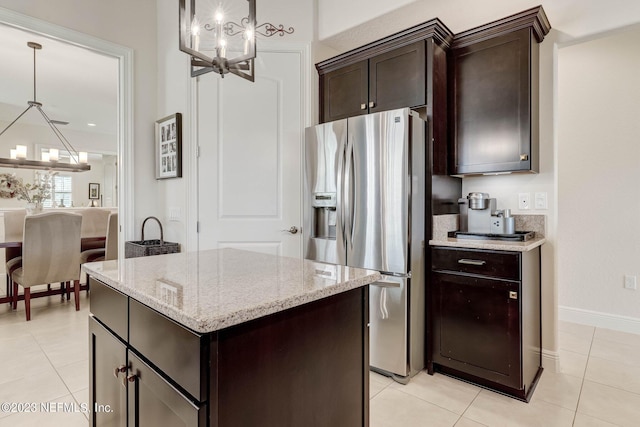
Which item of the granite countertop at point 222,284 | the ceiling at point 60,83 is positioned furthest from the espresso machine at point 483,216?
the ceiling at point 60,83

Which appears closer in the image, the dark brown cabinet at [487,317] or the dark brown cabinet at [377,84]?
the dark brown cabinet at [487,317]

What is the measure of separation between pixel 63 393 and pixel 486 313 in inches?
102

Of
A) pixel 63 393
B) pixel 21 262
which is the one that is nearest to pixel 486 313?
pixel 63 393

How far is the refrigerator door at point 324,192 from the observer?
255 centimetres

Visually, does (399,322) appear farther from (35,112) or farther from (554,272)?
(35,112)

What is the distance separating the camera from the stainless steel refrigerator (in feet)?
7.34

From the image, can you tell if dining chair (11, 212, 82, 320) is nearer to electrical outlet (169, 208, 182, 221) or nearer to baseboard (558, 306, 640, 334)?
electrical outlet (169, 208, 182, 221)

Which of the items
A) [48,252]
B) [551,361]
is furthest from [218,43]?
[48,252]

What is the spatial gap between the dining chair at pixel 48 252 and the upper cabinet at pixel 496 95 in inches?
149

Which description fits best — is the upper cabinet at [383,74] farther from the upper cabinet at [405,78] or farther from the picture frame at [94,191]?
the picture frame at [94,191]

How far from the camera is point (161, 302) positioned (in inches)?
36.7

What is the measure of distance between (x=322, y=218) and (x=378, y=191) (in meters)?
0.61

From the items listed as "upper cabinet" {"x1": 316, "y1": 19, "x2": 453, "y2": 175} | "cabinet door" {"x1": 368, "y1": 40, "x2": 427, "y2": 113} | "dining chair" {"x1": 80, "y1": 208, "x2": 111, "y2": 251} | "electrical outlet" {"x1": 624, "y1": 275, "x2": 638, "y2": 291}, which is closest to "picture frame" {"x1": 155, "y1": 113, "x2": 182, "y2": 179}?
"upper cabinet" {"x1": 316, "y1": 19, "x2": 453, "y2": 175}

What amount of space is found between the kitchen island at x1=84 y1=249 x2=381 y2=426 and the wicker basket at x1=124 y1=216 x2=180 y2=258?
158cm
